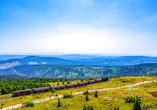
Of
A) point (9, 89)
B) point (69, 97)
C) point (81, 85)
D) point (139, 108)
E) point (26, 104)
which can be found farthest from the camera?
point (81, 85)

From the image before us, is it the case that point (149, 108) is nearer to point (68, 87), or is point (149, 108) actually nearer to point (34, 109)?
point (34, 109)

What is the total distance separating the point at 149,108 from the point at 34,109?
49.5 meters

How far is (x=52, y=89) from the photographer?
9119 cm

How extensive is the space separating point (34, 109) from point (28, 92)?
139ft

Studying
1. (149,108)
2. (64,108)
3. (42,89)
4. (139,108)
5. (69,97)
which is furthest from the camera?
(42,89)

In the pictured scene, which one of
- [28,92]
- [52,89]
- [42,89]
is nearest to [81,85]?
[52,89]

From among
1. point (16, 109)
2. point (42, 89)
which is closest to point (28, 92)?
point (42, 89)

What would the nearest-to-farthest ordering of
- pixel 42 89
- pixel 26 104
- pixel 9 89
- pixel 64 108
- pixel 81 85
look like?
1. pixel 64 108
2. pixel 26 104
3. pixel 42 89
4. pixel 9 89
5. pixel 81 85

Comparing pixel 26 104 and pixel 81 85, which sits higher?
pixel 26 104

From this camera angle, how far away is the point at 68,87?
10444cm

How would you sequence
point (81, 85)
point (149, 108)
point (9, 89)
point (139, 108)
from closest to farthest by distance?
point (139, 108) → point (149, 108) → point (9, 89) → point (81, 85)

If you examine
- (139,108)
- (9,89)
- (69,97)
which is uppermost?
(139,108)

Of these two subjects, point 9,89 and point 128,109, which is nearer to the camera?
point 128,109

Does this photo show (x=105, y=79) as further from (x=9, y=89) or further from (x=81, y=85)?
(x=9, y=89)
